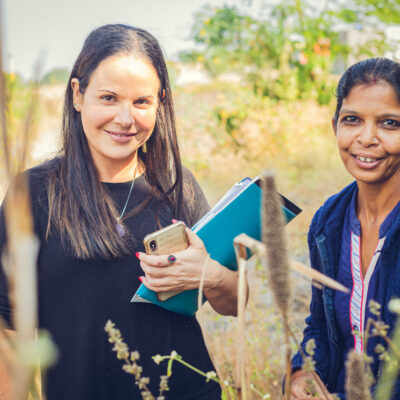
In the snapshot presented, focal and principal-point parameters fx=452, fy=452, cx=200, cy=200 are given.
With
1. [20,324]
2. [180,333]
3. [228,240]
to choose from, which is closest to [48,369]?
[180,333]

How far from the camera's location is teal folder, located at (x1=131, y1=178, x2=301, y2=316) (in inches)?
56.9

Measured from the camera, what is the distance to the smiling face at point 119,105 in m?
1.58

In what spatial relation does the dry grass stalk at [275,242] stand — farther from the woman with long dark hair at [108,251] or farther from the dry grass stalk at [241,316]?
the woman with long dark hair at [108,251]

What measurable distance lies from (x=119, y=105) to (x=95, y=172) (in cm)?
29

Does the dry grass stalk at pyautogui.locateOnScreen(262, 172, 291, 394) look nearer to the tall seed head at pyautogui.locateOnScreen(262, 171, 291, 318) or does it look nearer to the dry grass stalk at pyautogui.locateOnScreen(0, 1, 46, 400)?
the tall seed head at pyautogui.locateOnScreen(262, 171, 291, 318)

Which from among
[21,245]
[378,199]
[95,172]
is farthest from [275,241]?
[95,172]

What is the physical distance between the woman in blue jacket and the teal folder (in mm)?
270

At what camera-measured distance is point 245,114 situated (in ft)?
28.4

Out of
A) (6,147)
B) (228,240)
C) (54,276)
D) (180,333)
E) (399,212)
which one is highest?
(6,147)

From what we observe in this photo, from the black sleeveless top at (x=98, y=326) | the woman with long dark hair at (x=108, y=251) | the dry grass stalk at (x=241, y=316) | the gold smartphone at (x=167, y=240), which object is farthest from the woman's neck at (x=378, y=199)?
the dry grass stalk at (x=241, y=316)

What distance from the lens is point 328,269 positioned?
4.99 feet

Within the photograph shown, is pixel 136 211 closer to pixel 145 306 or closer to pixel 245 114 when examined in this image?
pixel 145 306

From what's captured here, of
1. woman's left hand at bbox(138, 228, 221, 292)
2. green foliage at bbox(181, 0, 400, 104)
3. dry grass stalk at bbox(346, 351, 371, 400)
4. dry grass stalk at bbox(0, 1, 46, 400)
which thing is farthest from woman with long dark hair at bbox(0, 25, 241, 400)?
green foliage at bbox(181, 0, 400, 104)

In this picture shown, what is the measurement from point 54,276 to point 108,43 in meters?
0.86
